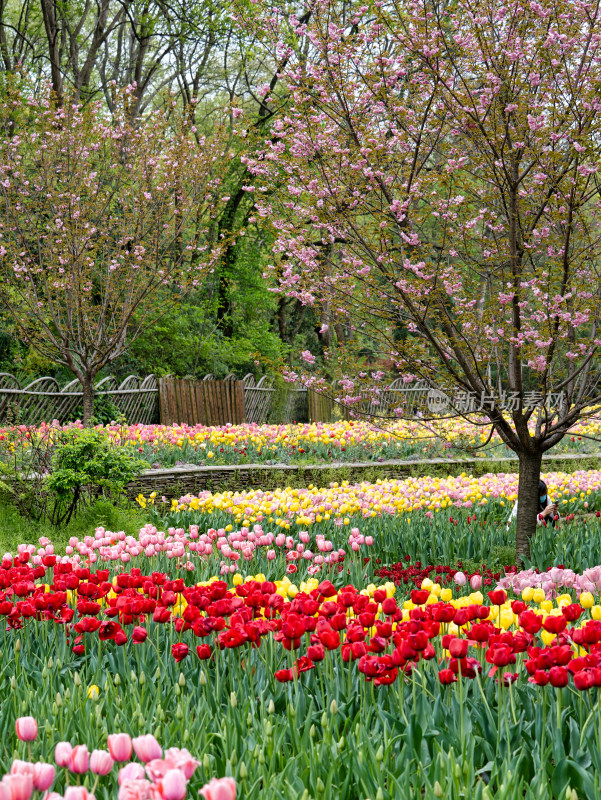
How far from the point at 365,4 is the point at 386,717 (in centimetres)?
508

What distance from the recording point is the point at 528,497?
5.64 m

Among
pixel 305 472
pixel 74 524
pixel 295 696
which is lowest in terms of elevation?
pixel 74 524

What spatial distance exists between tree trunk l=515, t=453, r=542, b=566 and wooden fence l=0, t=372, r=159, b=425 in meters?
7.76

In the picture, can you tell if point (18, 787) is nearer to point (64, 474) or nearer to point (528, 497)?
point (528, 497)

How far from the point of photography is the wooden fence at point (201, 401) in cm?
1531

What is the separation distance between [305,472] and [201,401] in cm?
608

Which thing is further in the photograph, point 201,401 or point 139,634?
point 201,401

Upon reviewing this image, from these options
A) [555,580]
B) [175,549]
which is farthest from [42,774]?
[175,549]

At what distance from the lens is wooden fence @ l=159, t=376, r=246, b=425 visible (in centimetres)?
1531

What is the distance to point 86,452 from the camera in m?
7.35

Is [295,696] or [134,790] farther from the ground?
[134,790]

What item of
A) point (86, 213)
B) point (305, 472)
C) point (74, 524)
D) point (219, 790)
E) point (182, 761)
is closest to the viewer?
point (219, 790)

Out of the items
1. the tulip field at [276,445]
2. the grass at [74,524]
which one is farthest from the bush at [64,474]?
the tulip field at [276,445]

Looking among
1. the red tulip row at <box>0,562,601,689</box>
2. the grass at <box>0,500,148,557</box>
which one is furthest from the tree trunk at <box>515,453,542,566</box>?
the grass at <box>0,500,148,557</box>
